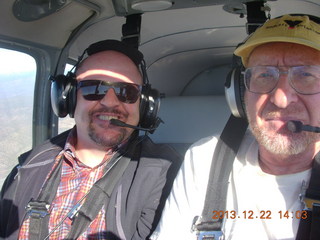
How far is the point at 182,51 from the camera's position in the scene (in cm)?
261

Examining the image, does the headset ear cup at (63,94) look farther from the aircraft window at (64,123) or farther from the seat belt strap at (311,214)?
the seat belt strap at (311,214)

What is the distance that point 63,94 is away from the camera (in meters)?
1.85

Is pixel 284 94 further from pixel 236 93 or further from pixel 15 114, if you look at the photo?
pixel 15 114

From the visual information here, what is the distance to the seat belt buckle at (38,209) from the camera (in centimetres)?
167

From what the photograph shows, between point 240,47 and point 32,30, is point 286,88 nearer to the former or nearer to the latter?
point 240,47

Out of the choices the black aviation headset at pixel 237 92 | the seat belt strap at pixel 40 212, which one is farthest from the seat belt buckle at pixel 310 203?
the seat belt strap at pixel 40 212

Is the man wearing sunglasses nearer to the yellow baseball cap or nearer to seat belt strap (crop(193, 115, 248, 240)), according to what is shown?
seat belt strap (crop(193, 115, 248, 240))

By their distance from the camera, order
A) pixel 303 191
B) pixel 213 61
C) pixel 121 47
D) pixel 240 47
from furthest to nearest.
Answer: pixel 213 61, pixel 121 47, pixel 240 47, pixel 303 191

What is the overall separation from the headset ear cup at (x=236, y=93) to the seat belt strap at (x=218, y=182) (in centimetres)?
11

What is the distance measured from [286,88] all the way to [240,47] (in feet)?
0.82

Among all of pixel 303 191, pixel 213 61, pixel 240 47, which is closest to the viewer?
pixel 303 191

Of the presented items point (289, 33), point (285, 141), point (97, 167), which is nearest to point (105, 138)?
point (97, 167)

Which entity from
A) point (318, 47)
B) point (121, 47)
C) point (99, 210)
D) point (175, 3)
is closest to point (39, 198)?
point (99, 210)

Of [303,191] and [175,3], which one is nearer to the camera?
[303,191]
